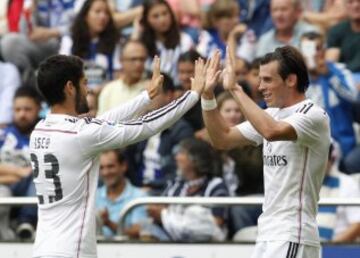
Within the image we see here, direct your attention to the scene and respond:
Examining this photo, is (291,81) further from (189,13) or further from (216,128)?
(189,13)

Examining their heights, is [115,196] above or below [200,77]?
below

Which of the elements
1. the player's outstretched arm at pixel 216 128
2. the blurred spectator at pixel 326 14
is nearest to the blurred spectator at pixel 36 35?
the blurred spectator at pixel 326 14

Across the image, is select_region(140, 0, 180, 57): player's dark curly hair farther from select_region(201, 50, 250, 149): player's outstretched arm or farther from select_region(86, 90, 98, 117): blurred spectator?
select_region(201, 50, 250, 149): player's outstretched arm

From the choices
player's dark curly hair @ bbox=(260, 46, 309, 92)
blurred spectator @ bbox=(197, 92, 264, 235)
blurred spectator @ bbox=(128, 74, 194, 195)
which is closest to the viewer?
player's dark curly hair @ bbox=(260, 46, 309, 92)

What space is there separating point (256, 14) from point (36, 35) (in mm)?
2528

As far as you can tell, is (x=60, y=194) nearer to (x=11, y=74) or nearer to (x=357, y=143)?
(x=357, y=143)

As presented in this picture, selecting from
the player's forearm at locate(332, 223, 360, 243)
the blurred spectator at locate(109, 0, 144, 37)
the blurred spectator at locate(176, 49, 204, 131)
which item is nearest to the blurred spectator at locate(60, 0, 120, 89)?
the blurred spectator at locate(109, 0, 144, 37)

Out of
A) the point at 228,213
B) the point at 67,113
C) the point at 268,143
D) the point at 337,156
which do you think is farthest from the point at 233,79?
the point at 337,156

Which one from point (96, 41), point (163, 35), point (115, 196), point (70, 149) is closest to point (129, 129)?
point (70, 149)

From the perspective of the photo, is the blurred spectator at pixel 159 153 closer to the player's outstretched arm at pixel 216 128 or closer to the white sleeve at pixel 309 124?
the player's outstretched arm at pixel 216 128

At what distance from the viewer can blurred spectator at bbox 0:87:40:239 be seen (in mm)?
12422

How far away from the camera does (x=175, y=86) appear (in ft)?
42.1

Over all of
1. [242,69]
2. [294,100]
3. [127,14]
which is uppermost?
[127,14]

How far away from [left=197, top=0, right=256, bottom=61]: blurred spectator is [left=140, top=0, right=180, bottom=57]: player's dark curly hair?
27 centimetres
